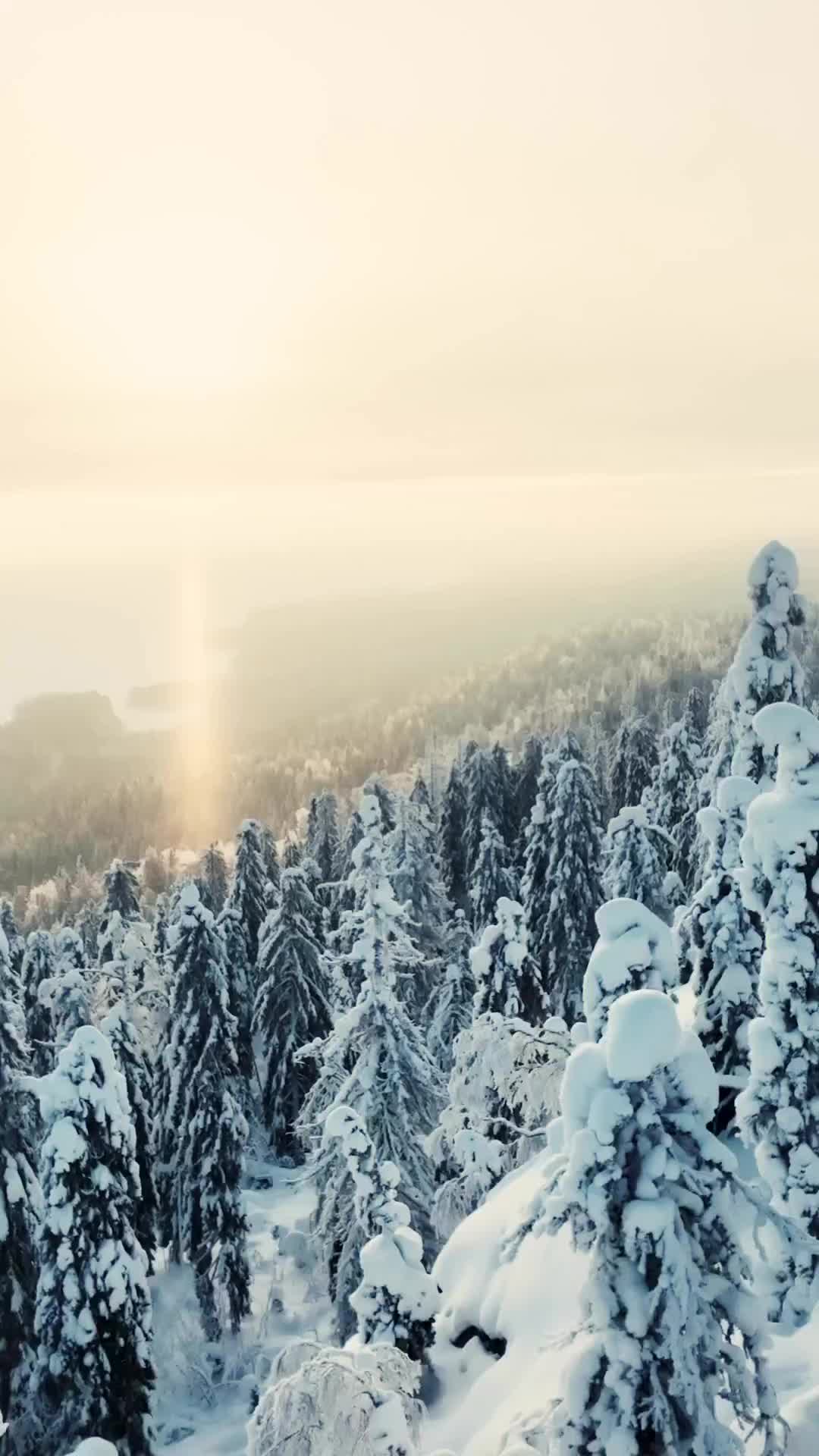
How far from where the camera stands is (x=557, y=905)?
44.6 meters

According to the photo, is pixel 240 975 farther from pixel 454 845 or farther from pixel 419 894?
pixel 454 845

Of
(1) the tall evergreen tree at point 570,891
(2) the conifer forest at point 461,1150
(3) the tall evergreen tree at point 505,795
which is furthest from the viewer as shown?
(3) the tall evergreen tree at point 505,795

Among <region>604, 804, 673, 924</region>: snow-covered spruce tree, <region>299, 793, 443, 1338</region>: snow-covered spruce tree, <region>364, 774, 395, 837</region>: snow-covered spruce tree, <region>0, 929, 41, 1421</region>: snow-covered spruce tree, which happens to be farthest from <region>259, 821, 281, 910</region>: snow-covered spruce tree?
<region>0, 929, 41, 1421</region>: snow-covered spruce tree

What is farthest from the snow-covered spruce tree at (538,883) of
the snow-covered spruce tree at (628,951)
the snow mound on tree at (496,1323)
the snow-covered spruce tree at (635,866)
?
the snow-covered spruce tree at (628,951)

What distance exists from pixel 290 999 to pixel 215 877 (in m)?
21.0

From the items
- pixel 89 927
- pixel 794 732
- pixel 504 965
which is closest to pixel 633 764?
pixel 89 927

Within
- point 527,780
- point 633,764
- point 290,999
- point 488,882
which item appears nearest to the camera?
point 290,999

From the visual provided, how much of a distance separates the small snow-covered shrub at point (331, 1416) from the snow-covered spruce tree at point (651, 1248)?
3194 millimetres

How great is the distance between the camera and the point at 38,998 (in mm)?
42188

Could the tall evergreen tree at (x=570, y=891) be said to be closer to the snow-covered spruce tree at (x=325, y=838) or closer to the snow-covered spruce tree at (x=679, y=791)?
the snow-covered spruce tree at (x=679, y=791)

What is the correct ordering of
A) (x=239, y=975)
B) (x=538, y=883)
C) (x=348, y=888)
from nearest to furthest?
(x=538, y=883) < (x=239, y=975) < (x=348, y=888)

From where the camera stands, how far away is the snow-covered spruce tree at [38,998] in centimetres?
4225

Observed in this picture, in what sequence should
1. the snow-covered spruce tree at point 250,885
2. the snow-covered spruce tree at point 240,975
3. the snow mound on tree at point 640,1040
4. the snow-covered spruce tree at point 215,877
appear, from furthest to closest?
the snow-covered spruce tree at point 215,877
the snow-covered spruce tree at point 250,885
the snow-covered spruce tree at point 240,975
the snow mound on tree at point 640,1040

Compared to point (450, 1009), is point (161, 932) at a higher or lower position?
lower
